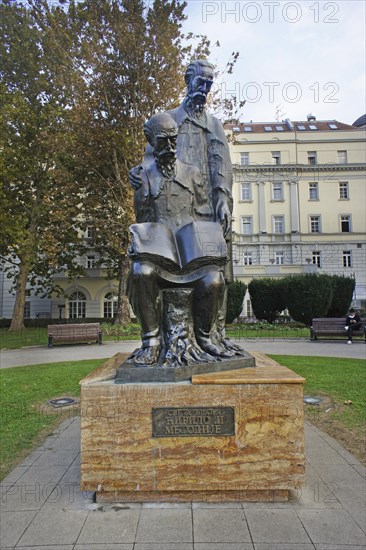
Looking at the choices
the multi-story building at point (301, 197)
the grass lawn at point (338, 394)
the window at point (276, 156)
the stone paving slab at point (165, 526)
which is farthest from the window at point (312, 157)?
the stone paving slab at point (165, 526)

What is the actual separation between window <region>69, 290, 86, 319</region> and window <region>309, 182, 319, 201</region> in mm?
29008

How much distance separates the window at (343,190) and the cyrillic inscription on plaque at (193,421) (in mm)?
51851

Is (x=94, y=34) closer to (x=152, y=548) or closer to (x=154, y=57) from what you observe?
(x=154, y=57)

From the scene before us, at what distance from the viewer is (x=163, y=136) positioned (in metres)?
3.69

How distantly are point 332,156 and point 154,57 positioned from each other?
36.5 meters

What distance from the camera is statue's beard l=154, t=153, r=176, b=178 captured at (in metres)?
3.79

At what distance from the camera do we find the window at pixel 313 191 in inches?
1988

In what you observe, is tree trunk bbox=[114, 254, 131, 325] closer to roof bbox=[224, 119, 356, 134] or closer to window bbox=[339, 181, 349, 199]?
roof bbox=[224, 119, 356, 134]

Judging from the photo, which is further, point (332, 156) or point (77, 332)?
point (332, 156)

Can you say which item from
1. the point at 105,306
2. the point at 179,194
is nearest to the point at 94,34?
the point at 179,194

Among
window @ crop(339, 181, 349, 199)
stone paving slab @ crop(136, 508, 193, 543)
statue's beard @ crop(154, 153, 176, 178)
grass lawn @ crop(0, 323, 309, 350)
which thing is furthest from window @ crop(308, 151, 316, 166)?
stone paving slab @ crop(136, 508, 193, 543)

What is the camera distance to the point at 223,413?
316 centimetres

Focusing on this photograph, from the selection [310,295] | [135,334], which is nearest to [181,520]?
[135,334]

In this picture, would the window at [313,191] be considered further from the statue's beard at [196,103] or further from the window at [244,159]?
the statue's beard at [196,103]
